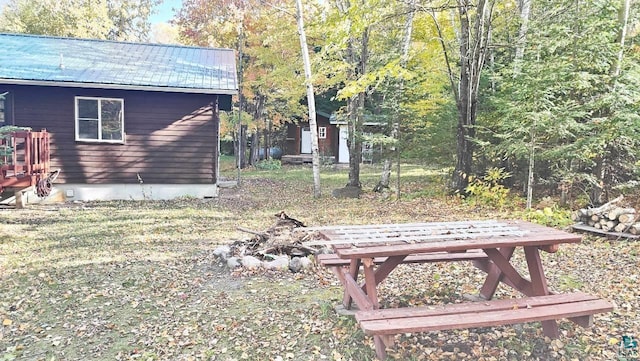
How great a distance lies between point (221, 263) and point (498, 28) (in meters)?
11.2

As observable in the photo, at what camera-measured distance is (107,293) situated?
16.4 ft

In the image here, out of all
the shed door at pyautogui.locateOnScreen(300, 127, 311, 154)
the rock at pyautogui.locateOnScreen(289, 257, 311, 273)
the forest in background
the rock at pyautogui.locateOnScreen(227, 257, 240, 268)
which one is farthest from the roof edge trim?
the shed door at pyautogui.locateOnScreen(300, 127, 311, 154)

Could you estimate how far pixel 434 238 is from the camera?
3.52m

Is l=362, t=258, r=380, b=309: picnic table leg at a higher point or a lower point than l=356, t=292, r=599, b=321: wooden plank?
higher

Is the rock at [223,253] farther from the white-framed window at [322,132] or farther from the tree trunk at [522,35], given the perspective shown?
the white-framed window at [322,132]

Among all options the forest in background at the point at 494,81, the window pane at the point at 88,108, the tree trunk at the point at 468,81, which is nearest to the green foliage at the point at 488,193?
the forest in background at the point at 494,81

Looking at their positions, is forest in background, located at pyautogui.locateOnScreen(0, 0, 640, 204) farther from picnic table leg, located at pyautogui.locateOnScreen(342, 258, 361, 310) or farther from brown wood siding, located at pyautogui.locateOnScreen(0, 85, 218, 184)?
picnic table leg, located at pyautogui.locateOnScreen(342, 258, 361, 310)

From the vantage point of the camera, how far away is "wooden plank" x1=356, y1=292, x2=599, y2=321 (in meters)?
3.12

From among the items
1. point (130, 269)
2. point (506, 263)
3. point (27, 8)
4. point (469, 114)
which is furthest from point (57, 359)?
point (27, 8)

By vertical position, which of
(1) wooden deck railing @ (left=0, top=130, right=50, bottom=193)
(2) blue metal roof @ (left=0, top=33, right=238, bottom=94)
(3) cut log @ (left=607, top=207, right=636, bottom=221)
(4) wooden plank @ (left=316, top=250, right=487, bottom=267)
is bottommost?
(4) wooden plank @ (left=316, top=250, right=487, bottom=267)

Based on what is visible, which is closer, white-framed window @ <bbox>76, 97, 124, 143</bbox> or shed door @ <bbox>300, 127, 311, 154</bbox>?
white-framed window @ <bbox>76, 97, 124, 143</bbox>

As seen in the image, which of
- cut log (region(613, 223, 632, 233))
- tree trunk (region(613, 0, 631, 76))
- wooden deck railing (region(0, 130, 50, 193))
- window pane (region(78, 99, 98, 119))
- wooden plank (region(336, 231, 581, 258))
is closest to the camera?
wooden plank (region(336, 231, 581, 258))

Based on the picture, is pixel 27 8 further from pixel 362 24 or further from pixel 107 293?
pixel 107 293

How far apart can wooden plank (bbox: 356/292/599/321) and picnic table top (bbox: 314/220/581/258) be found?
1.37 feet
